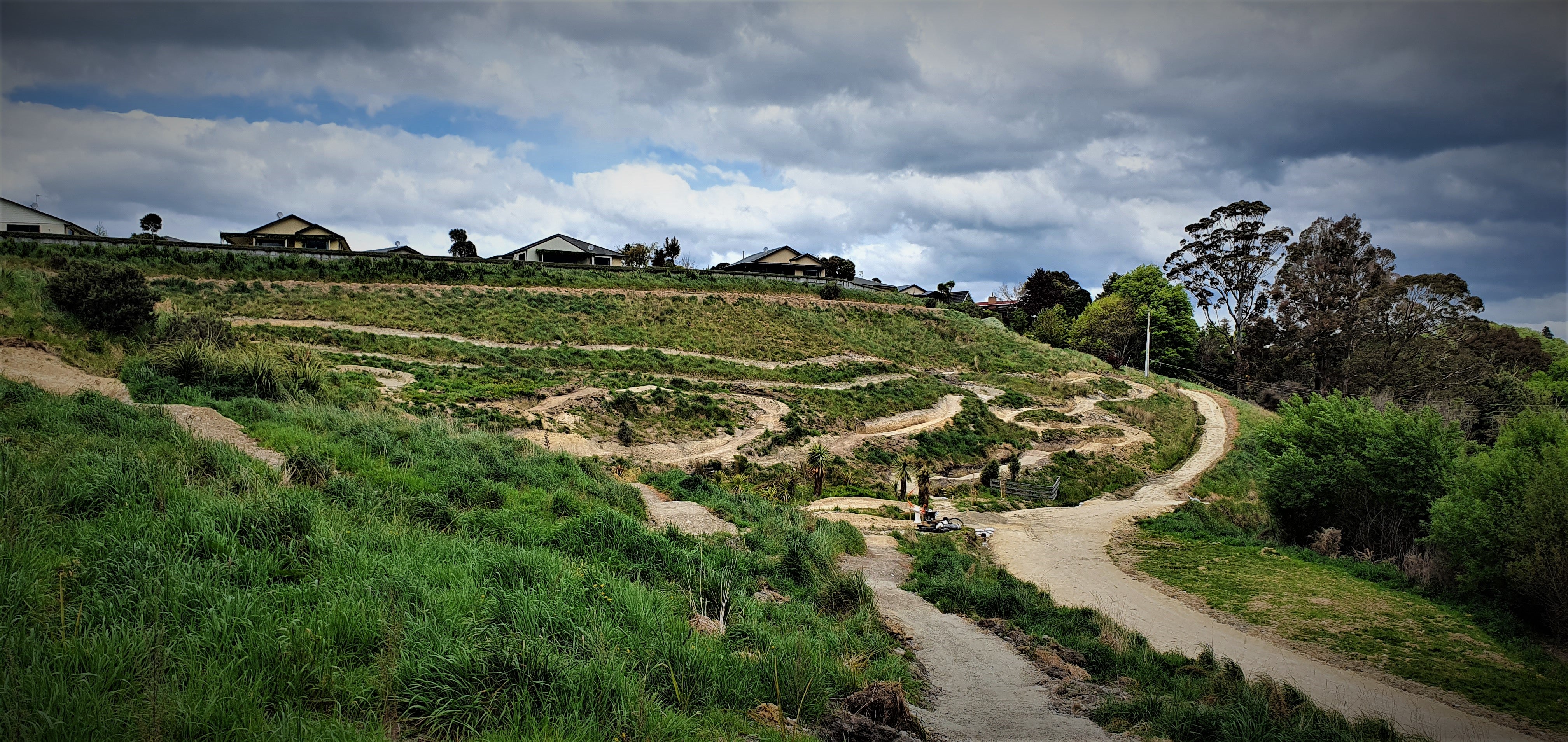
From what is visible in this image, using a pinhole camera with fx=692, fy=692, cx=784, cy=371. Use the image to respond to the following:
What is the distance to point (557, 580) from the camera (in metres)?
7.34

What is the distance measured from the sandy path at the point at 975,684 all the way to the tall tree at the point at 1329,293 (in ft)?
171

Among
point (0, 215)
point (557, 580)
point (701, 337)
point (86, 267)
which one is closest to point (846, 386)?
point (701, 337)

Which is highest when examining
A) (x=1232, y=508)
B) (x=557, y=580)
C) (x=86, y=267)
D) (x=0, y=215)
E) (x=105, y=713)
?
(x=0, y=215)

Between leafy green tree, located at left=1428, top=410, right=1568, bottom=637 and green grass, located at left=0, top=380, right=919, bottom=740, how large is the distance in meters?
13.4

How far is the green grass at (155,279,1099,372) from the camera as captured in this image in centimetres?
4116

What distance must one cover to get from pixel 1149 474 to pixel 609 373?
89.1 ft

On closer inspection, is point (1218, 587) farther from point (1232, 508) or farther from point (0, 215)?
point (0, 215)

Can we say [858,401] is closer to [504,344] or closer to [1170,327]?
[504,344]

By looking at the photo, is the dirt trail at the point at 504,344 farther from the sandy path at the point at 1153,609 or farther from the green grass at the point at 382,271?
the sandy path at the point at 1153,609

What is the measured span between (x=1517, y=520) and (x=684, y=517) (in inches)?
668

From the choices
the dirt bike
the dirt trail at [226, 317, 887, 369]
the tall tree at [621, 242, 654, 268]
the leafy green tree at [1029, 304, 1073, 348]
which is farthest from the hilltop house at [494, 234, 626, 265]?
the dirt bike

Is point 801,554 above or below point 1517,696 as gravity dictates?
above

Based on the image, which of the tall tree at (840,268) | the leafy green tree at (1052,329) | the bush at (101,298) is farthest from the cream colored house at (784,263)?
the bush at (101,298)

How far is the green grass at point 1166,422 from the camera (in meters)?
36.1
